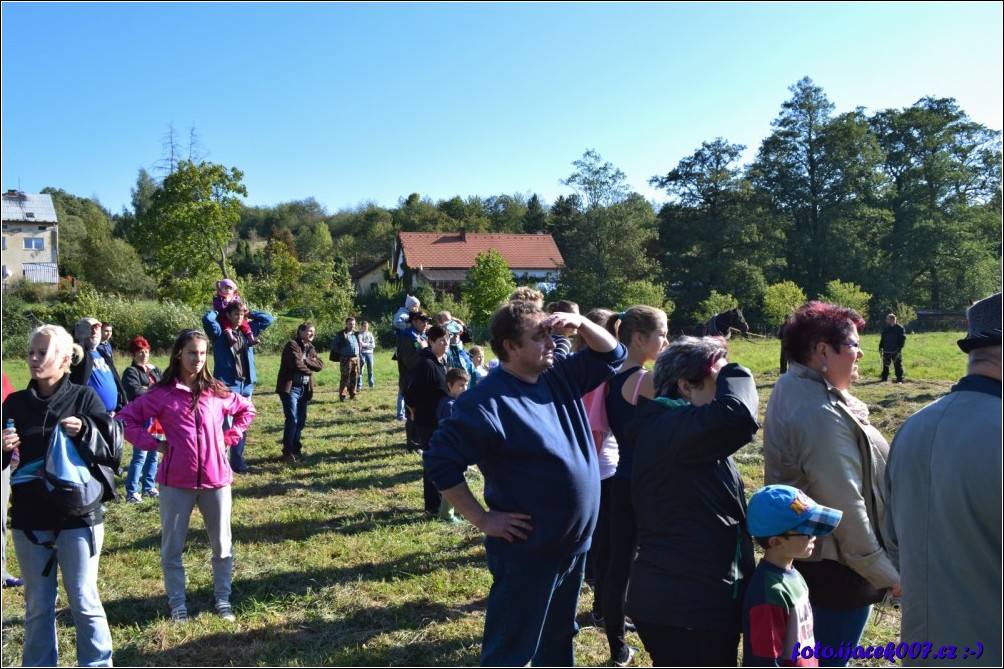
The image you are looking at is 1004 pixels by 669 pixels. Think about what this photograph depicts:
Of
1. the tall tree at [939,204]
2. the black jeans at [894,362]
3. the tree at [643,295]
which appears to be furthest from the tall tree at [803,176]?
the black jeans at [894,362]

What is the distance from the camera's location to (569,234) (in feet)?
168

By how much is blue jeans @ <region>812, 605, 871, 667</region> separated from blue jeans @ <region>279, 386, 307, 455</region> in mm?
7286

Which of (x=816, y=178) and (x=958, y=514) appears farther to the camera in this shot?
(x=816, y=178)

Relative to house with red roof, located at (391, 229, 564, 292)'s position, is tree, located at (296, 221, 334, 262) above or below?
above

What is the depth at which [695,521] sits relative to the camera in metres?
2.71

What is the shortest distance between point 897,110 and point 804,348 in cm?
5628

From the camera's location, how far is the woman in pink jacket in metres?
4.61

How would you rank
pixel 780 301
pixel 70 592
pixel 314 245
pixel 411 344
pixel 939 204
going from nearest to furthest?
1. pixel 70 592
2. pixel 411 344
3. pixel 780 301
4. pixel 939 204
5. pixel 314 245

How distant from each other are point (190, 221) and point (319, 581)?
30.2 m

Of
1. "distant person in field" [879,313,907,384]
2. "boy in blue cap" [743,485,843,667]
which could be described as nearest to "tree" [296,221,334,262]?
"distant person in field" [879,313,907,384]

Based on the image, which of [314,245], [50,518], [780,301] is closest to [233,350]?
[50,518]

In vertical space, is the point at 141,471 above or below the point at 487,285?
below

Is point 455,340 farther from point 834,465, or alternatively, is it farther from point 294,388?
point 834,465

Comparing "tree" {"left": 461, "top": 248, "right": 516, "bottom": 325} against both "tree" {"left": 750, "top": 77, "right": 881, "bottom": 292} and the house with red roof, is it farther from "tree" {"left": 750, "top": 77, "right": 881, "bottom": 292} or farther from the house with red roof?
"tree" {"left": 750, "top": 77, "right": 881, "bottom": 292}
